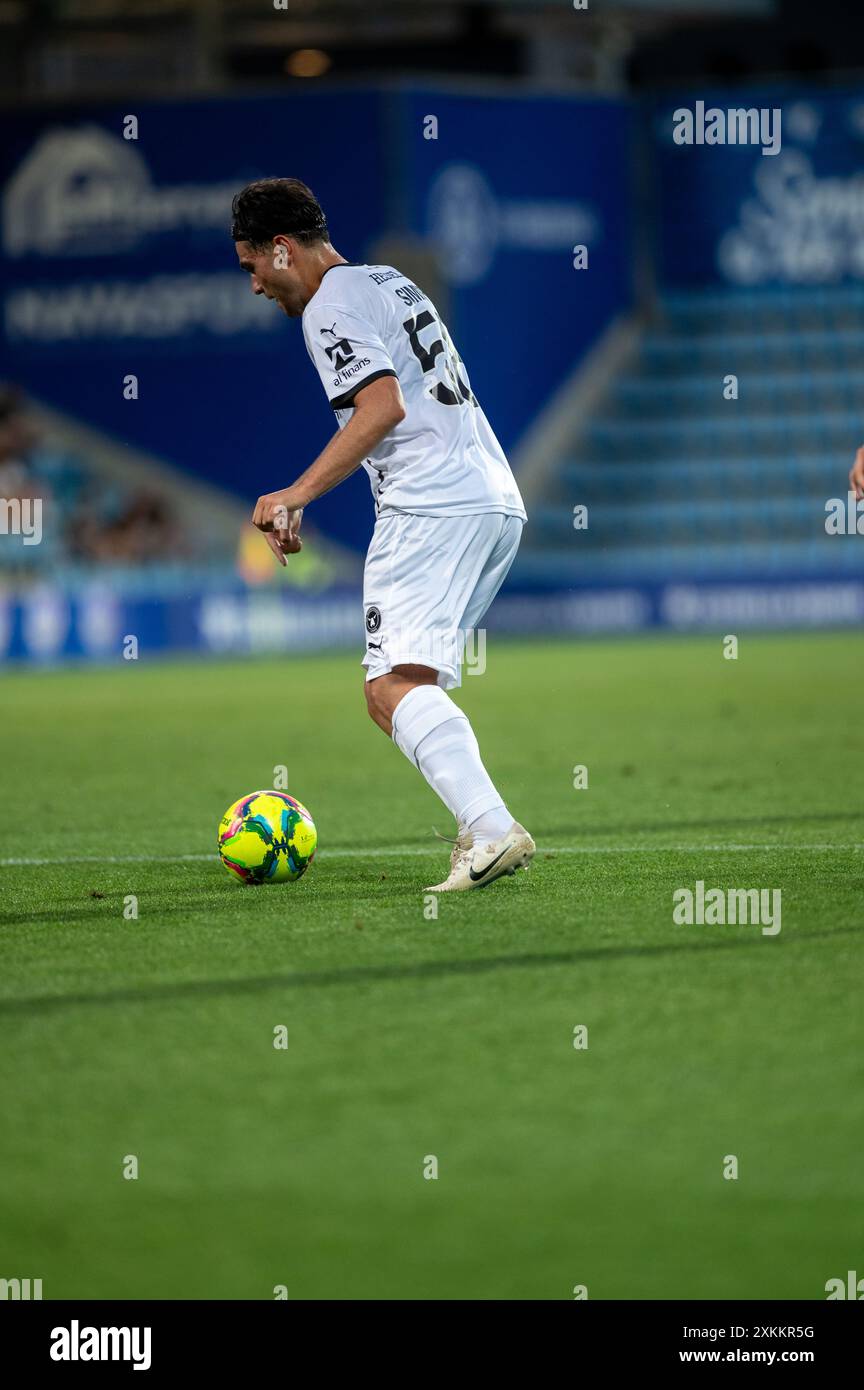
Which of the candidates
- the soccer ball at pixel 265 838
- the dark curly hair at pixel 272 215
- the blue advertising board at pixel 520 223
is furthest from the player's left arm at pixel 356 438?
the blue advertising board at pixel 520 223

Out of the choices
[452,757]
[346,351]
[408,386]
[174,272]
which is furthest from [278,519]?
[174,272]

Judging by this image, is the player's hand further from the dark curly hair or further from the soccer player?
the dark curly hair

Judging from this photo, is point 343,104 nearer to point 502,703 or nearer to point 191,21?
point 191,21

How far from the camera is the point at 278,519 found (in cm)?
573

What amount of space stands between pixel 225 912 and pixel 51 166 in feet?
81.8

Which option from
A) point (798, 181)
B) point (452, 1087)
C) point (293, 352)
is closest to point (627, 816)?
point (452, 1087)

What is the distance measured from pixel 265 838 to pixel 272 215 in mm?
1883

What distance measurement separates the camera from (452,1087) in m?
3.89

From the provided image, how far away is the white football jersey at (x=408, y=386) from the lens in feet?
19.7

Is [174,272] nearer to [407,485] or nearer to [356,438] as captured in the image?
[407,485]

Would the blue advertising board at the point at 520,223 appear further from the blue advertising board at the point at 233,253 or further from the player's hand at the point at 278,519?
the player's hand at the point at 278,519

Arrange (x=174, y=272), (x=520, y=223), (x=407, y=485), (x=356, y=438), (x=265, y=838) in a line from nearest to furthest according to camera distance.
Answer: (x=356, y=438), (x=407, y=485), (x=265, y=838), (x=174, y=272), (x=520, y=223)

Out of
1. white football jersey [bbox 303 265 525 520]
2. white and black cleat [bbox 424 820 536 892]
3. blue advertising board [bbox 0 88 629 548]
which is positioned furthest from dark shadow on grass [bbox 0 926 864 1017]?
blue advertising board [bbox 0 88 629 548]

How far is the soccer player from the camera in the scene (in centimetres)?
596
